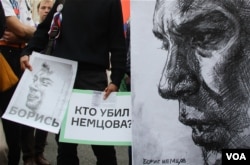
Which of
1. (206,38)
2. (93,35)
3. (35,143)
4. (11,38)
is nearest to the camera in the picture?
(206,38)

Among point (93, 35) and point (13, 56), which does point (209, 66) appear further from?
point (13, 56)

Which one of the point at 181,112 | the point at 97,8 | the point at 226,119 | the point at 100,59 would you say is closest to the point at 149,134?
the point at 181,112

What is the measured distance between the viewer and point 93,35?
3625 mm

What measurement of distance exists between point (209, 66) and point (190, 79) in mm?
132

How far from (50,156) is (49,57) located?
2532mm

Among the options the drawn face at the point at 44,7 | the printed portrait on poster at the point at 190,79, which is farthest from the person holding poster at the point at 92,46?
the drawn face at the point at 44,7

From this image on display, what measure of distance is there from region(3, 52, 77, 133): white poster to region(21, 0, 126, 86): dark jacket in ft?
0.32

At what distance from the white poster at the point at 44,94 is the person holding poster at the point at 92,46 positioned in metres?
0.06

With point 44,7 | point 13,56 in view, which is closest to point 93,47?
point 13,56

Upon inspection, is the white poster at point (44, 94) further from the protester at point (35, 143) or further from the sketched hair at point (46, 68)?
the protester at point (35, 143)

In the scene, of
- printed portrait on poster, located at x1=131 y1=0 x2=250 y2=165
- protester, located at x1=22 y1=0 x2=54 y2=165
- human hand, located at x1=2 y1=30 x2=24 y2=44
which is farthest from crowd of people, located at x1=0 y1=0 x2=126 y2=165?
protester, located at x1=22 y1=0 x2=54 y2=165

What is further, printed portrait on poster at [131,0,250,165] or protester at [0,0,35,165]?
protester at [0,0,35,165]

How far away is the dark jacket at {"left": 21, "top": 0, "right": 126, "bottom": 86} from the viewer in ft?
11.9
